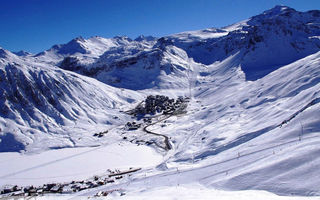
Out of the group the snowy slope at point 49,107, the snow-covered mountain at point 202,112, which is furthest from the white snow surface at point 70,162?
the snowy slope at point 49,107

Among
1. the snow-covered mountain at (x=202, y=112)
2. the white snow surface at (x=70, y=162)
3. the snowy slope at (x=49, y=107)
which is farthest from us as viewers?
the snowy slope at (x=49, y=107)

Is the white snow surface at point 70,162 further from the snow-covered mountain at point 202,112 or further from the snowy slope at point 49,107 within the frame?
the snowy slope at point 49,107

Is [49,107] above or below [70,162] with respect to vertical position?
above

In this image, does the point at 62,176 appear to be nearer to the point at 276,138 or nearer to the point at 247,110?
the point at 276,138

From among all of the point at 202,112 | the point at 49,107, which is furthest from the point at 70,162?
the point at 202,112

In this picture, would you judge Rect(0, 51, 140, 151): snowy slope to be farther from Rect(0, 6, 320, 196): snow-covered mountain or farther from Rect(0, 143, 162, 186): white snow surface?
Rect(0, 143, 162, 186): white snow surface

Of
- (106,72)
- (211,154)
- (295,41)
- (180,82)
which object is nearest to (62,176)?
(211,154)

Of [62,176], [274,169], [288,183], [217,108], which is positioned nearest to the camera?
[288,183]

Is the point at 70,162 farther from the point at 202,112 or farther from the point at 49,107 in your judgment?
the point at 202,112
